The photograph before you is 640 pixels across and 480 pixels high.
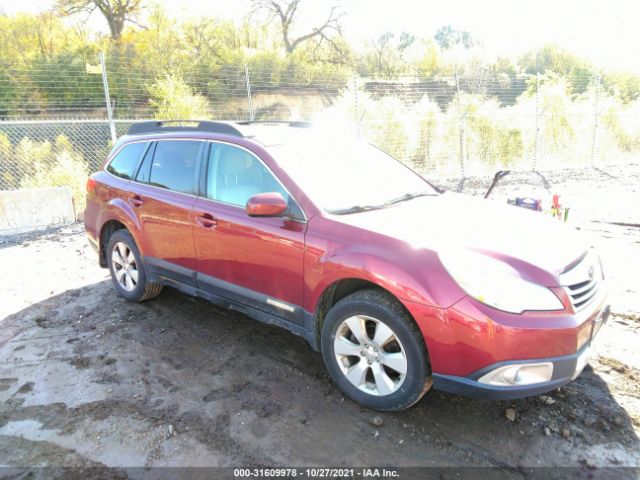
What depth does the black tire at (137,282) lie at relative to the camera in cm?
455

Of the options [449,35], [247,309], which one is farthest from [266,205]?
[449,35]

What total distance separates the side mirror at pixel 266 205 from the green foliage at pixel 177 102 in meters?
10.5

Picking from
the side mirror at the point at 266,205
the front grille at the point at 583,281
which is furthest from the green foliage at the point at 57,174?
the front grille at the point at 583,281

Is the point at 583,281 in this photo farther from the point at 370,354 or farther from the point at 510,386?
the point at 370,354

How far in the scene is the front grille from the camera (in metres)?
2.60

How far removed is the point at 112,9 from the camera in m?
23.7

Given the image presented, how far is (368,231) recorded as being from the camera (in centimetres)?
287

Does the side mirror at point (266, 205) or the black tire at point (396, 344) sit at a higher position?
the side mirror at point (266, 205)

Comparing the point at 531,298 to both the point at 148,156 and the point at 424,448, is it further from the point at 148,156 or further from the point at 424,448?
the point at 148,156

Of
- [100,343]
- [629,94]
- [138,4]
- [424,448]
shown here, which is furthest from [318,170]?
[138,4]

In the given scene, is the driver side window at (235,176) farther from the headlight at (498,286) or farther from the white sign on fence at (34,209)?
the white sign on fence at (34,209)

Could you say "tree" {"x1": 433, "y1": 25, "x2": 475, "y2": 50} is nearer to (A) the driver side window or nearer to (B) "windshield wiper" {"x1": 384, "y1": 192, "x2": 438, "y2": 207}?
(B) "windshield wiper" {"x1": 384, "y1": 192, "x2": 438, "y2": 207}

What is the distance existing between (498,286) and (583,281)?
2.16 ft

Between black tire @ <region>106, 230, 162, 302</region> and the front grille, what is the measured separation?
357 cm
